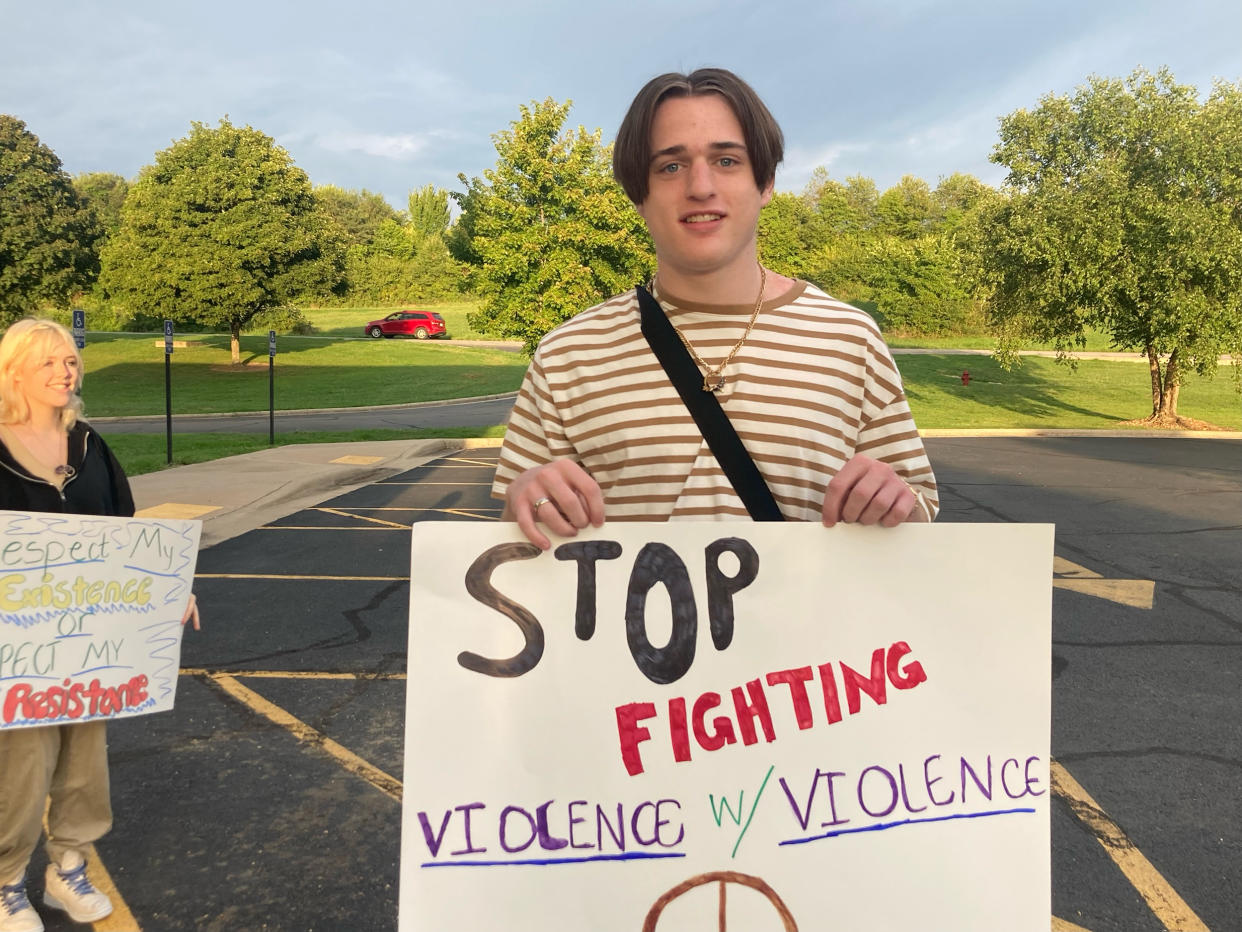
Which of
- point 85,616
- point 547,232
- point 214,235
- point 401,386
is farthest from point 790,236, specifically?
point 85,616

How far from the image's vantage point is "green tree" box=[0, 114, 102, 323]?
109 ft

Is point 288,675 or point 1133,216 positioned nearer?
point 288,675

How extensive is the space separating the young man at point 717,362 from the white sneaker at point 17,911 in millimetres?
2534

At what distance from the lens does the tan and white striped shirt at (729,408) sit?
1.60 m

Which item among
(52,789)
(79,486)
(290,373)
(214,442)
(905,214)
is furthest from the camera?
(905,214)

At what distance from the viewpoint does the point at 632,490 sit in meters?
1.64

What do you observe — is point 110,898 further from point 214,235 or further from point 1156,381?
point 214,235

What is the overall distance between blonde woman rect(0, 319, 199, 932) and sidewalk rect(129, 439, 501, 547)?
18.1ft

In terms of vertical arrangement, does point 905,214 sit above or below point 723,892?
above

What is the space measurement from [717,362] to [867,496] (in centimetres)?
35

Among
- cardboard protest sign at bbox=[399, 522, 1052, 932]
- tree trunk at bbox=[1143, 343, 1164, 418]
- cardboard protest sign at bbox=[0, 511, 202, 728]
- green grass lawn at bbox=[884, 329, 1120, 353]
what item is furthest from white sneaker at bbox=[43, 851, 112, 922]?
green grass lawn at bbox=[884, 329, 1120, 353]

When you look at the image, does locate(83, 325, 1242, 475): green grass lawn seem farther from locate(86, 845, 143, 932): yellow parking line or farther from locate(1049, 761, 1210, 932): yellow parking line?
locate(1049, 761, 1210, 932): yellow parking line

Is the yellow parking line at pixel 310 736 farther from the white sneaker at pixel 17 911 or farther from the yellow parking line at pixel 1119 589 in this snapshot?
the yellow parking line at pixel 1119 589

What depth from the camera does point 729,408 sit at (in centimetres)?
161
